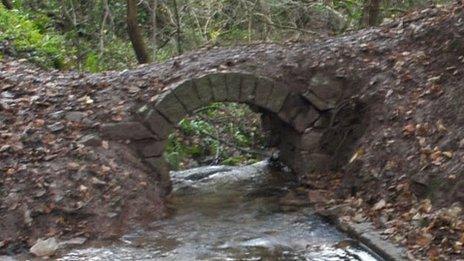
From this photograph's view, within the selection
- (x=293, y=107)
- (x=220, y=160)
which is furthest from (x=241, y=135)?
(x=293, y=107)

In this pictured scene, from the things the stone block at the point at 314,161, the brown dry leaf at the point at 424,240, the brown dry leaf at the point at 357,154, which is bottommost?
the brown dry leaf at the point at 424,240

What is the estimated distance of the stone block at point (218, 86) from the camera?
27.4 ft

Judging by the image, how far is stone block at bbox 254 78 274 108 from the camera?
27.8 feet

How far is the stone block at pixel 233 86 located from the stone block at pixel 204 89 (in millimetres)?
235

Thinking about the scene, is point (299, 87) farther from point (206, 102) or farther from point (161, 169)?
point (161, 169)

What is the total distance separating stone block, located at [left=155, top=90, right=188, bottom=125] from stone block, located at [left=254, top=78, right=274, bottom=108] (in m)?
0.97

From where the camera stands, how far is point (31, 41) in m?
13.3

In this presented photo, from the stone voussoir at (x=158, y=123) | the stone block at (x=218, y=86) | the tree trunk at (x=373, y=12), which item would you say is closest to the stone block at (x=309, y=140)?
the stone block at (x=218, y=86)

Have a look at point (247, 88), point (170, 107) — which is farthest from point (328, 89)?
point (170, 107)

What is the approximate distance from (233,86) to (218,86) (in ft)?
0.65

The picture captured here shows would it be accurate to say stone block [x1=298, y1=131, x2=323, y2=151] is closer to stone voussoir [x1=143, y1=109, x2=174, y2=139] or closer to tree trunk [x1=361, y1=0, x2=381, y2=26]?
stone voussoir [x1=143, y1=109, x2=174, y2=139]

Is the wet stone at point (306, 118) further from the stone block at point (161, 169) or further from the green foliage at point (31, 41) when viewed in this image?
the green foliage at point (31, 41)

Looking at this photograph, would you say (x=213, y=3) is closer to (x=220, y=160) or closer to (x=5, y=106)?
(x=220, y=160)

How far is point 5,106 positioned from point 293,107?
12.0 feet
